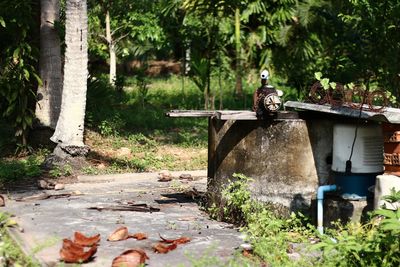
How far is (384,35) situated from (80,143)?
5.72 meters

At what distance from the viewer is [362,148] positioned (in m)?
7.03

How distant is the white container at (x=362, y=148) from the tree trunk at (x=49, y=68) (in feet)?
22.3

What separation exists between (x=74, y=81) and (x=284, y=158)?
4.84 meters

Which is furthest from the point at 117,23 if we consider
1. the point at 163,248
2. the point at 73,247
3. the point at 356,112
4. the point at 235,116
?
the point at 73,247

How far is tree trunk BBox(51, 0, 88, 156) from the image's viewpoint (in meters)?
11.2

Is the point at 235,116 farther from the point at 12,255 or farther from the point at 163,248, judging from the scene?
the point at 12,255

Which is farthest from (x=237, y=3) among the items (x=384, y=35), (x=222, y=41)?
(x=384, y=35)

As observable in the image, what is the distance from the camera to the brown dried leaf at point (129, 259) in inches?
219

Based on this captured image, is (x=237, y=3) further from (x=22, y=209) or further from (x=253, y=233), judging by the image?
(x=253, y=233)

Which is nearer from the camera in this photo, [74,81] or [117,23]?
[74,81]

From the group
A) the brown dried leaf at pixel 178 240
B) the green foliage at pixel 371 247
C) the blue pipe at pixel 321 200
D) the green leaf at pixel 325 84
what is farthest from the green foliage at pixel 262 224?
the green leaf at pixel 325 84

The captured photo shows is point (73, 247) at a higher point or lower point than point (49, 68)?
lower

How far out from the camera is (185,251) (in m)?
6.19

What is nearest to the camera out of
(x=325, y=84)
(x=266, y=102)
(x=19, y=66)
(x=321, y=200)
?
(x=321, y=200)
